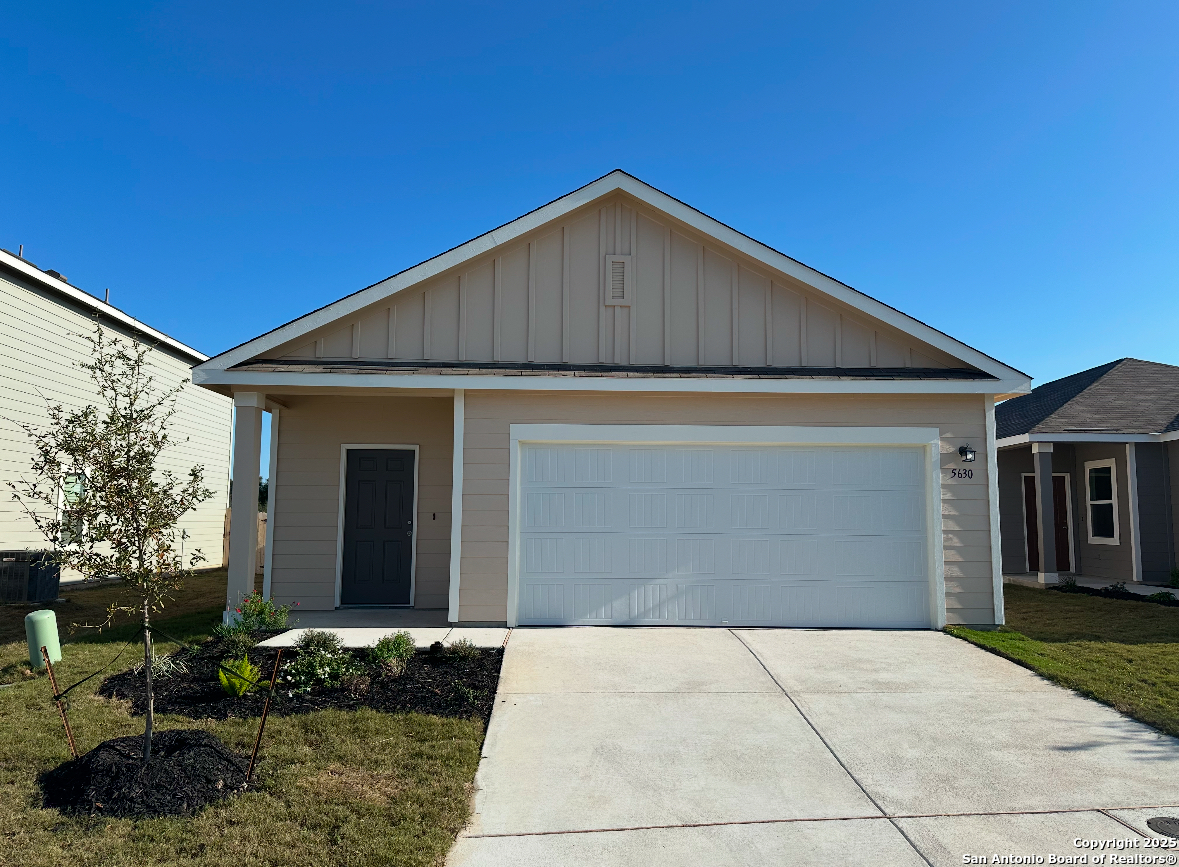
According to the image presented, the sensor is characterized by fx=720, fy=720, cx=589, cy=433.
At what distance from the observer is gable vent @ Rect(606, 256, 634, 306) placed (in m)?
9.41

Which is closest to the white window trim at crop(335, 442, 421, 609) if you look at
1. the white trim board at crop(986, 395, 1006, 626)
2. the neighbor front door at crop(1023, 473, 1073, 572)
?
the white trim board at crop(986, 395, 1006, 626)

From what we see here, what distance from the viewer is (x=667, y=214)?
942 cm

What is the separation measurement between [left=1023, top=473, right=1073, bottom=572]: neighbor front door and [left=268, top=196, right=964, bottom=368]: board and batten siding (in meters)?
7.58

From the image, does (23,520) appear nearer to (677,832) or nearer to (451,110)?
(451,110)

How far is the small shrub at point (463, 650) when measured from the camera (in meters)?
6.96

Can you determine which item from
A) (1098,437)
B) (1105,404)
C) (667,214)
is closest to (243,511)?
(667,214)

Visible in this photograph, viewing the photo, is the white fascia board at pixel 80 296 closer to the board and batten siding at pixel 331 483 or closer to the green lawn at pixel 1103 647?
the board and batten siding at pixel 331 483

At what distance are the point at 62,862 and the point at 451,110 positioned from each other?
12.7 metres

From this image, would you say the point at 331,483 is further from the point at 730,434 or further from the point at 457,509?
the point at 730,434

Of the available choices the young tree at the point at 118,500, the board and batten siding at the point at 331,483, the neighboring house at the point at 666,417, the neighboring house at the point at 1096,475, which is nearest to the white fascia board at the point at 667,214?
the neighboring house at the point at 666,417

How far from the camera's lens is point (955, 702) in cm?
599

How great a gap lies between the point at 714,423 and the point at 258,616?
5869 mm

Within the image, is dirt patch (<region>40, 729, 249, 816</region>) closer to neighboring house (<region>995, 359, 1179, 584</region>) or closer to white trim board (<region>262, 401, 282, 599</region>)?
white trim board (<region>262, 401, 282, 599</region>)

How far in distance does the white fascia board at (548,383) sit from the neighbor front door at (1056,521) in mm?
8247
